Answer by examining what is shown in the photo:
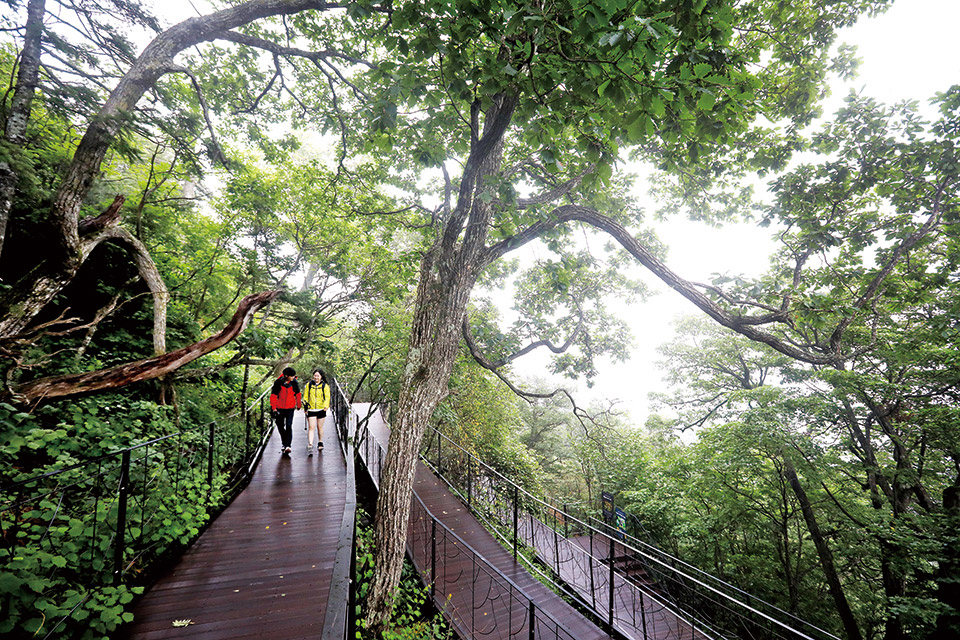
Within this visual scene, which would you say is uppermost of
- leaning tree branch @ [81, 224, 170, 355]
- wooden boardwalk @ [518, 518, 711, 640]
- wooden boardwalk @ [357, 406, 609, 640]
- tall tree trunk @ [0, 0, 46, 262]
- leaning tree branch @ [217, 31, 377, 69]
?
leaning tree branch @ [217, 31, 377, 69]

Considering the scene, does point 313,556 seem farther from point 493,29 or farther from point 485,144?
point 493,29

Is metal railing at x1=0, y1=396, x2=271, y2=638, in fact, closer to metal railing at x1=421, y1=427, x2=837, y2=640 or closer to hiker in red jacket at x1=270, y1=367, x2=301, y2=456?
hiker in red jacket at x1=270, y1=367, x2=301, y2=456

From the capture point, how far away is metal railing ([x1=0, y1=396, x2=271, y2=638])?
2174 mm

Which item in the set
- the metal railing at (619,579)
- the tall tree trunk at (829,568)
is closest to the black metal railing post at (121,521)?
the metal railing at (619,579)

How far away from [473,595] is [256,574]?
2711 millimetres

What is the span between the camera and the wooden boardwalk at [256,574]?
9.36 feet

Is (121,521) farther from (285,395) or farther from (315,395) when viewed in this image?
(315,395)

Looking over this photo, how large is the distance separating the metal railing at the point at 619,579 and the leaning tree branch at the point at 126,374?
5.07 m

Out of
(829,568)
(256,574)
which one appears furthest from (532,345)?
(829,568)

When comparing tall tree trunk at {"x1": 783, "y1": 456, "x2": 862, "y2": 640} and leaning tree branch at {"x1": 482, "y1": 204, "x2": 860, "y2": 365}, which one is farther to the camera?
tall tree trunk at {"x1": 783, "y1": 456, "x2": 862, "y2": 640}

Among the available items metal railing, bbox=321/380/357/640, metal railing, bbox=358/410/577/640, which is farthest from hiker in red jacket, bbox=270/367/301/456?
metal railing, bbox=321/380/357/640

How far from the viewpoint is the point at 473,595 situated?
4.51 meters

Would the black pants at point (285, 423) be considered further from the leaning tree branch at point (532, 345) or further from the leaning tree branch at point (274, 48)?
the leaning tree branch at point (274, 48)

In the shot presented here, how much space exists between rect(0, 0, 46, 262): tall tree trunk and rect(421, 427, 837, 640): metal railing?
7.53 metres
